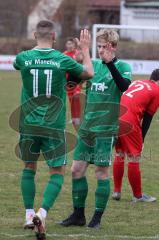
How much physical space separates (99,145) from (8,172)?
3.19 metres

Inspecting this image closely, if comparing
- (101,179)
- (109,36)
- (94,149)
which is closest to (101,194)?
(101,179)

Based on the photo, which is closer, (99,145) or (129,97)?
(99,145)

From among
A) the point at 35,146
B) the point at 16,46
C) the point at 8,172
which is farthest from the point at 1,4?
the point at 35,146

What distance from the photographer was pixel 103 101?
7336 millimetres

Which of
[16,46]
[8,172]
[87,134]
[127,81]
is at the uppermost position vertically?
[127,81]

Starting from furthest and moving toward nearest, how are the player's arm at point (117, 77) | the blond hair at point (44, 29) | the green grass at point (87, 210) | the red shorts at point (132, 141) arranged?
the red shorts at point (132, 141) → the player's arm at point (117, 77) → the green grass at point (87, 210) → the blond hair at point (44, 29)

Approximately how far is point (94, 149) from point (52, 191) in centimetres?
72

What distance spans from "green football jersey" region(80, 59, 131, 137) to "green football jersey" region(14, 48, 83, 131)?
1.91ft

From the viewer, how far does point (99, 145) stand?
7.27 m

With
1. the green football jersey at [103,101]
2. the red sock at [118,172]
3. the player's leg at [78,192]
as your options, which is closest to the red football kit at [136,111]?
the red sock at [118,172]

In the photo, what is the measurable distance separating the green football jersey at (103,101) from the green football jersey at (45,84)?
1.91ft

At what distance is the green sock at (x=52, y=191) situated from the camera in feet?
22.2

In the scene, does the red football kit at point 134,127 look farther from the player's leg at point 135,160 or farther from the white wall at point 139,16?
the white wall at point 139,16

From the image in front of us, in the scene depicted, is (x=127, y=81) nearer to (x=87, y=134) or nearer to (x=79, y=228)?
(x=87, y=134)
